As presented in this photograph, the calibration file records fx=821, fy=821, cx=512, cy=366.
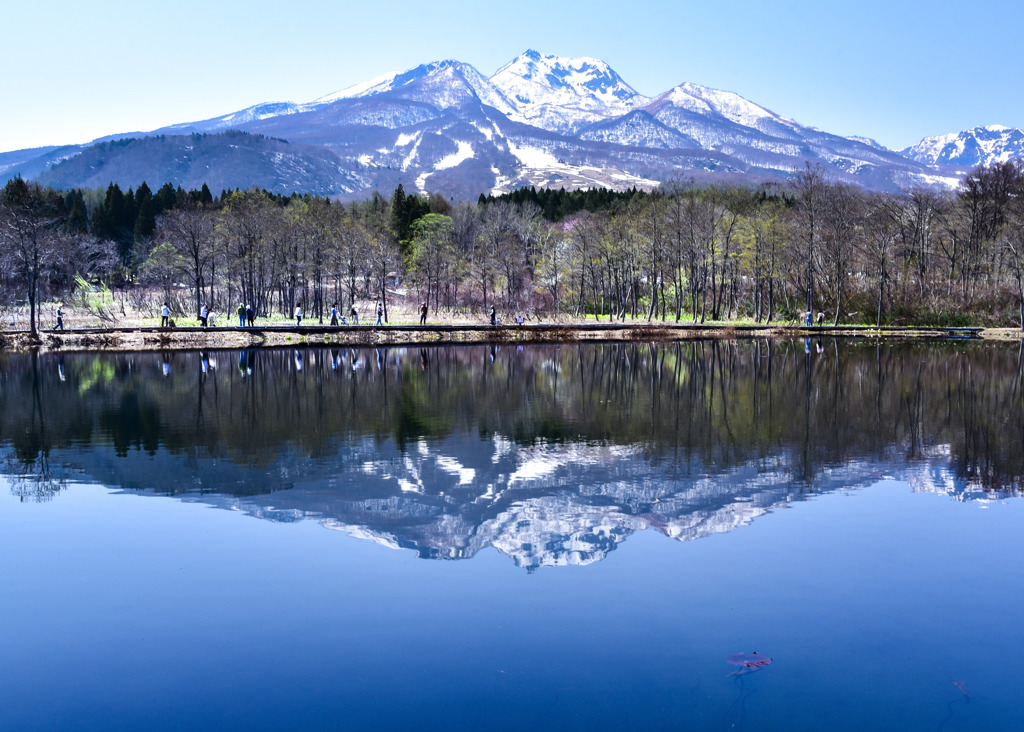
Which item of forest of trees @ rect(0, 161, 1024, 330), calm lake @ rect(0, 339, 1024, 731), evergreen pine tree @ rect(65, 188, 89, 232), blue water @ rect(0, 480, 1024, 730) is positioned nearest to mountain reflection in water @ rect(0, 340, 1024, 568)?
calm lake @ rect(0, 339, 1024, 731)

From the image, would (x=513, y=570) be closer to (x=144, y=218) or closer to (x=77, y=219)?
(x=144, y=218)

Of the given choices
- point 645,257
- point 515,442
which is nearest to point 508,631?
point 515,442

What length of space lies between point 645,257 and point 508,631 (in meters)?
78.2

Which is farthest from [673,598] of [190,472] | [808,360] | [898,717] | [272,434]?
[808,360]

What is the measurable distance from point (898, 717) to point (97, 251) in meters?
108

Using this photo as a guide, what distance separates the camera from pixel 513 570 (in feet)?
44.7

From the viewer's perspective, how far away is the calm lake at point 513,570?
9.40m

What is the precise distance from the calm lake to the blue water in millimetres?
48

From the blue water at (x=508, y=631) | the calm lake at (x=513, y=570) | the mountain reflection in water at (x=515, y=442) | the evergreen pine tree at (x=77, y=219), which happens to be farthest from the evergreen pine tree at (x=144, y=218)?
the blue water at (x=508, y=631)

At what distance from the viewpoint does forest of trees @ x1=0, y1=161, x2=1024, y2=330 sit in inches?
3093

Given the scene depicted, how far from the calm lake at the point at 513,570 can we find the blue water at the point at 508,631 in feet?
0.16

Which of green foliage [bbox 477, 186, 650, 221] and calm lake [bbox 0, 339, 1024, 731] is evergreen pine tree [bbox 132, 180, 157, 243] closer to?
green foliage [bbox 477, 186, 650, 221]

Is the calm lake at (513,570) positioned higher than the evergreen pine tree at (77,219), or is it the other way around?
the evergreen pine tree at (77,219)

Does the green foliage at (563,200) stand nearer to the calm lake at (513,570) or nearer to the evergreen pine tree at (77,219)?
the evergreen pine tree at (77,219)
